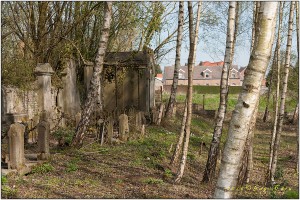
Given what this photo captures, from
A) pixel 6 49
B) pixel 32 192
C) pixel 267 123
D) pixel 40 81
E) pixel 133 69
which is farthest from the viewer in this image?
pixel 267 123

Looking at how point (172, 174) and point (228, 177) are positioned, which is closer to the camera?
point (228, 177)

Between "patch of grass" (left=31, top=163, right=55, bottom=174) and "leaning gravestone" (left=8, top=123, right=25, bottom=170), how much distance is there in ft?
1.41

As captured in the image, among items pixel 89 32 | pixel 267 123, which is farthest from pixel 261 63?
pixel 267 123

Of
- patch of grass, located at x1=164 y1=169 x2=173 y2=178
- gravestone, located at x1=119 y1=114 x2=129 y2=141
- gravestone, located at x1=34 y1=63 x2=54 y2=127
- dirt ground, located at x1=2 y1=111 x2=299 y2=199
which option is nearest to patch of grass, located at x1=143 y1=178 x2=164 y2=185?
dirt ground, located at x1=2 y1=111 x2=299 y2=199

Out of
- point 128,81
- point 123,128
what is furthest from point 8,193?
point 128,81

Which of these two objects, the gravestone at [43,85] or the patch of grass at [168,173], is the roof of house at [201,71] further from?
the patch of grass at [168,173]

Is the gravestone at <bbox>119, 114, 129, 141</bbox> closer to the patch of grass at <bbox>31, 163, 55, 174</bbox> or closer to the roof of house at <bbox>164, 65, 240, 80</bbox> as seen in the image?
the patch of grass at <bbox>31, 163, 55, 174</bbox>

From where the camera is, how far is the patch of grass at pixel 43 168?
767cm

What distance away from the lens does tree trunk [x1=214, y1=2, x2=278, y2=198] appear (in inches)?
163

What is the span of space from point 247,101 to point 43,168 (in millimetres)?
5179

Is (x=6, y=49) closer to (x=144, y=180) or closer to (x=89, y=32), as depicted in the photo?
(x=89, y=32)

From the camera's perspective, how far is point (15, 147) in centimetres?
729

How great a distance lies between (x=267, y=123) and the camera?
24.3 metres

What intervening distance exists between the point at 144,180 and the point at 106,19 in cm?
438
